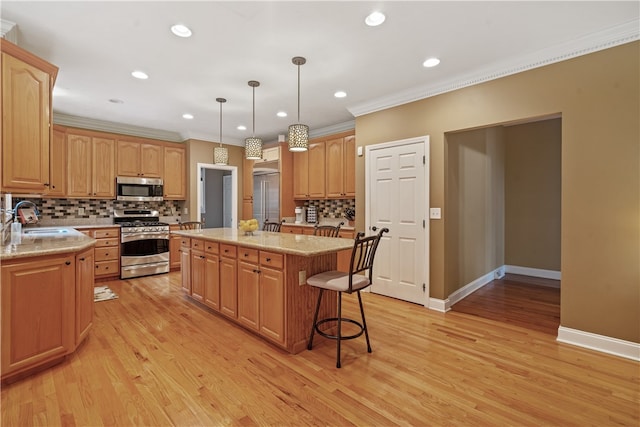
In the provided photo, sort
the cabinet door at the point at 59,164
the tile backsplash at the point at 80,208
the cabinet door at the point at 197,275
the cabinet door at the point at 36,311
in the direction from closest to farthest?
the cabinet door at the point at 36,311
the cabinet door at the point at 197,275
the cabinet door at the point at 59,164
the tile backsplash at the point at 80,208

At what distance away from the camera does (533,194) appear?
5328 millimetres

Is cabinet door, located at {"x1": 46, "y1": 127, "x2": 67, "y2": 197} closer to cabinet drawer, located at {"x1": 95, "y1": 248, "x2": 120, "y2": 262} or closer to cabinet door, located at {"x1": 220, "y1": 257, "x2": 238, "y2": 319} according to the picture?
cabinet drawer, located at {"x1": 95, "y1": 248, "x2": 120, "y2": 262}

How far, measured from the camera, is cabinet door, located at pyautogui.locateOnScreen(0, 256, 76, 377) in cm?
199

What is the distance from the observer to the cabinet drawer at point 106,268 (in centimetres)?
481

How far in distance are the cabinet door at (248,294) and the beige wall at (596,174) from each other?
9.11ft

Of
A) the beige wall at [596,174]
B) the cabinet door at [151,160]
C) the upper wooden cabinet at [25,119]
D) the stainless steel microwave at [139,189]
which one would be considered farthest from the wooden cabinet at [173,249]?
the beige wall at [596,174]

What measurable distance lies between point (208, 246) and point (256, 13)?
7.47ft

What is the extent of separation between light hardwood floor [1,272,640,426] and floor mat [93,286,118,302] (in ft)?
3.69

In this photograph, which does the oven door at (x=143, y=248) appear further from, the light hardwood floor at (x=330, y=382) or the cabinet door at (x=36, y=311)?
the cabinet door at (x=36, y=311)

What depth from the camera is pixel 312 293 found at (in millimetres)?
2639

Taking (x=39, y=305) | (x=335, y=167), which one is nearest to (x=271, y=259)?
(x=39, y=305)

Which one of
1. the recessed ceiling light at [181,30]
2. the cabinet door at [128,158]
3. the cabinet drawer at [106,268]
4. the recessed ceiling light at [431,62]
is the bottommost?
the cabinet drawer at [106,268]

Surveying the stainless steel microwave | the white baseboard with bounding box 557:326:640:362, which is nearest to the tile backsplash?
the stainless steel microwave

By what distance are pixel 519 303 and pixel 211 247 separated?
380 cm
